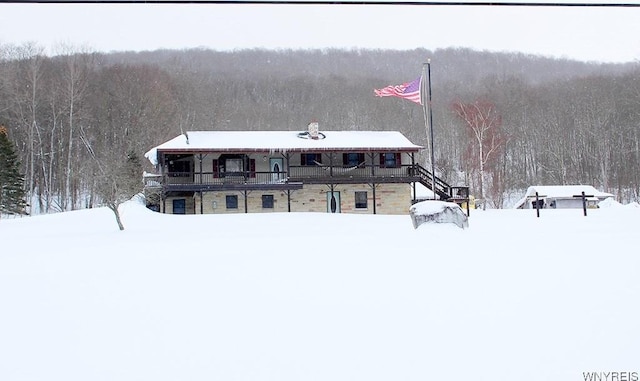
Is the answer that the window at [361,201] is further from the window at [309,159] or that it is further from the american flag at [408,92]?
the american flag at [408,92]

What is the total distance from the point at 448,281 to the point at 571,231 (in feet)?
29.5

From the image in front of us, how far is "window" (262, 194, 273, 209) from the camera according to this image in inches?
1106

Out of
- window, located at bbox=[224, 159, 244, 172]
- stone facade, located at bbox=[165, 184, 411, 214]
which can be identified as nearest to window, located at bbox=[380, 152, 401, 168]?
stone facade, located at bbox=[165, 184, 411, 214]

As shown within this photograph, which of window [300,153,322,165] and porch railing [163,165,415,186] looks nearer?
porch railing [163,165,415,186]

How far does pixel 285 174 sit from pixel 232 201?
3.14 meters

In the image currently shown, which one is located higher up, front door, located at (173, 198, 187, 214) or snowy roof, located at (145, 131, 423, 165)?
snowy roof, located at (145, 131, 423, 165)

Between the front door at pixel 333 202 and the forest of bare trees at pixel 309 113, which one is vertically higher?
the forest of bare trees at pixel 309 113

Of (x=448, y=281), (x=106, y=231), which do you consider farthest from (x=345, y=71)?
(x=448, y=281)

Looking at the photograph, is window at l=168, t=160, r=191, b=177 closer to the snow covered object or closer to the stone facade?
the stone facade

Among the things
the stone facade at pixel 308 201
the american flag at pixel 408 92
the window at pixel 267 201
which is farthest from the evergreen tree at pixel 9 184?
the american flag at pixel 408 92

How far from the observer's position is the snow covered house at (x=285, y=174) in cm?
2736

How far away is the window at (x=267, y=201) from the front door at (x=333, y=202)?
10.1 feet

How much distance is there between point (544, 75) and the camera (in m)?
79.4

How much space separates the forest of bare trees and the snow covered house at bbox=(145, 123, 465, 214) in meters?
5.86
